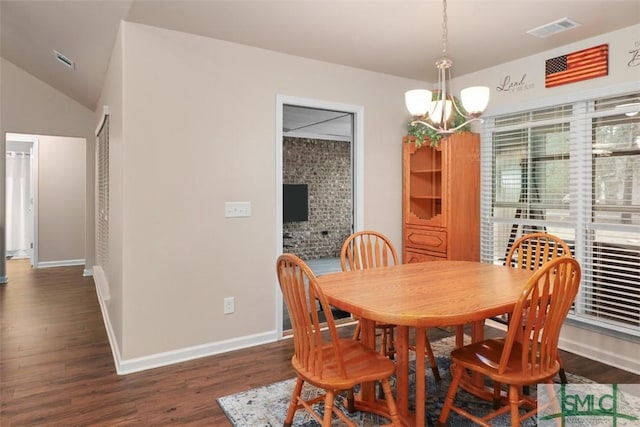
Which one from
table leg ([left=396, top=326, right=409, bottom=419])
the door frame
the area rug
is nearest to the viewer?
table leg ([left=396, top=326, right=409, bottom=419])

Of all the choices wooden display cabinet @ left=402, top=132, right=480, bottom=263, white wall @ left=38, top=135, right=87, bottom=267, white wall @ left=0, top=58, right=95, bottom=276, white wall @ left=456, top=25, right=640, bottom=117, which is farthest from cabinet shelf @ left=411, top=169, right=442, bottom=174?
white wall @ left=38, top=135, right=87, bottom=267

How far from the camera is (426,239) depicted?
4.04 metres

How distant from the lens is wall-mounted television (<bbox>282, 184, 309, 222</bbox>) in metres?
6.51

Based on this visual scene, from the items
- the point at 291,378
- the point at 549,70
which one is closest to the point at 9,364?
the point at 291,378

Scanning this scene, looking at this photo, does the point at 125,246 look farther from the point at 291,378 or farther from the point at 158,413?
the point at 291,378

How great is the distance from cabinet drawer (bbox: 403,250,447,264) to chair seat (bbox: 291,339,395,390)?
202 centimetres

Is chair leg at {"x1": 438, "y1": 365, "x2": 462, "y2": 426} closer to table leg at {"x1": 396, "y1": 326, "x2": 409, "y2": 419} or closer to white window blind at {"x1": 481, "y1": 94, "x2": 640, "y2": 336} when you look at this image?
table leg at {"x1": 396, "y1": 326, "x2": 409, "y2": 419}

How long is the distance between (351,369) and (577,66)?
9.87ft

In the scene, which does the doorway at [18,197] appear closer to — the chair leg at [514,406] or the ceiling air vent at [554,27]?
the ceiling air vent at [554,27]

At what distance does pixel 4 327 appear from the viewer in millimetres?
3908

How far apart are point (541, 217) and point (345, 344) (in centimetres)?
239

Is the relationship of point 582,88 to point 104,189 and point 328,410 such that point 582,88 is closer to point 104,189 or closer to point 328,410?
point 328,410

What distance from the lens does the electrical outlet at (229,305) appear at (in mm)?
3320

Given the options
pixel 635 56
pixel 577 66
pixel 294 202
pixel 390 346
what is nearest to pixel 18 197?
pixel 294 202
